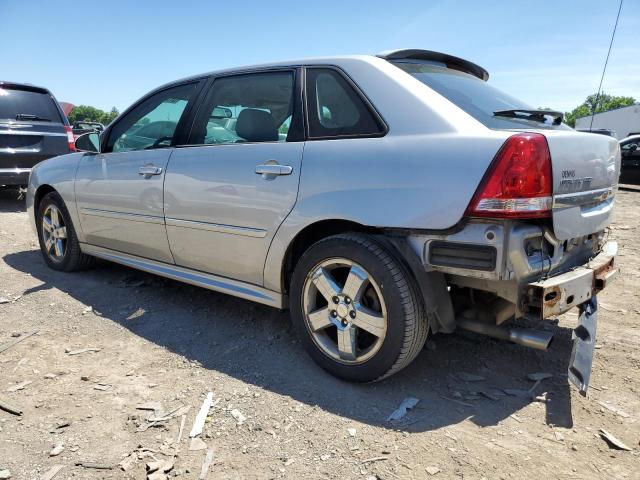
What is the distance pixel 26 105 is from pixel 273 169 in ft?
23.2

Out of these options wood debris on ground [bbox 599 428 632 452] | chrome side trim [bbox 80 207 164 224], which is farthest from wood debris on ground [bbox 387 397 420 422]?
chrome side trim [bbox 80 207 164 224]

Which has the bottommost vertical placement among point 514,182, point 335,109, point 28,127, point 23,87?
point 514,182

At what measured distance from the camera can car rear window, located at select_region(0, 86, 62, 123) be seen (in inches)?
303

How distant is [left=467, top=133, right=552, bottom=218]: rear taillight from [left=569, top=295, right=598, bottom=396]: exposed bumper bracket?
93 cm

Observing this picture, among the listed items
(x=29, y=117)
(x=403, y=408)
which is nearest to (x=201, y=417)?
(x=403, y=408)

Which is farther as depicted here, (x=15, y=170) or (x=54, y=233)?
(x=15, y=170)

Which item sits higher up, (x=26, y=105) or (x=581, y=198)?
(x=26, y=105)

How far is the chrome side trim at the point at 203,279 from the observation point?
10.0 feet

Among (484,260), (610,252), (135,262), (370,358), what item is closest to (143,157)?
(135,262)

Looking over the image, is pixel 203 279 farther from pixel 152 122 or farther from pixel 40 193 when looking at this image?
pixel 40 193

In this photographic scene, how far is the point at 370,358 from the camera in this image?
2578 mm

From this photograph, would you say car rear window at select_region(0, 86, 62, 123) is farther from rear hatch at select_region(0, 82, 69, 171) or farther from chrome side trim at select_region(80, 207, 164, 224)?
chrome side trim at select_region(80, 207, 164, 224)

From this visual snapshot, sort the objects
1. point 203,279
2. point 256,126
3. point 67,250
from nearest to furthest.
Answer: point 256,126, point 203,279, point 67,250

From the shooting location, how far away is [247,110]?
3.20 meters
